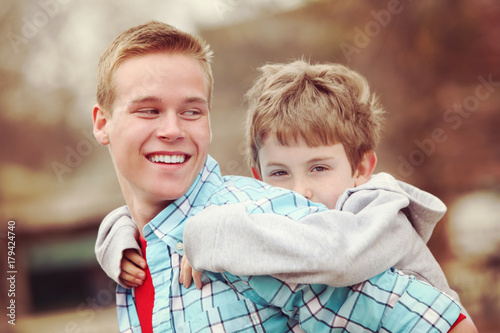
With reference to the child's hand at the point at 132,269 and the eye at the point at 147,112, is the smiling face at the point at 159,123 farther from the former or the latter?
the child's hand at the point at 132,269

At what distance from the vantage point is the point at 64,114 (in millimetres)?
4348

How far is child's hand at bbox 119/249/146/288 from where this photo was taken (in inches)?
51.8

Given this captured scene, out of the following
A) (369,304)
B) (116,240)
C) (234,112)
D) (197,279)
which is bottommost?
(369,304)

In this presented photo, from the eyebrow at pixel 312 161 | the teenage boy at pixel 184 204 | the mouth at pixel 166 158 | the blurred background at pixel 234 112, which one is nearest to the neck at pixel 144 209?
the teenage boy at pixel 184 204

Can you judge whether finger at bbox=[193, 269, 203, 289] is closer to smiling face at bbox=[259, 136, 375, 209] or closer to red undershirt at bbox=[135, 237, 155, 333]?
red undershirt at bbox=[135, 237, 155, 333]

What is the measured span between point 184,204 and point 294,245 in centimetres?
40

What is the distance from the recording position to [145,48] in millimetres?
1251

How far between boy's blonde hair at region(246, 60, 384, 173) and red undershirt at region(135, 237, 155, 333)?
508 millimetres

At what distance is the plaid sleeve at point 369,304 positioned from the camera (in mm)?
990

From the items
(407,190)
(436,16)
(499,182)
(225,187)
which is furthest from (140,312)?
(436,16)

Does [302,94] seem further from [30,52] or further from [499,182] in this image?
[30,52]

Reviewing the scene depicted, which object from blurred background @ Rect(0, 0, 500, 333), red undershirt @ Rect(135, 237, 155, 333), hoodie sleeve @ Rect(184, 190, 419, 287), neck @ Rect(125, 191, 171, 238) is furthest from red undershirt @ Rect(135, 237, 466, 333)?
blurred background @ Rect(0, 0, 500, 333)

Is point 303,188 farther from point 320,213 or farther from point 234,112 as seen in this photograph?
point 234,112

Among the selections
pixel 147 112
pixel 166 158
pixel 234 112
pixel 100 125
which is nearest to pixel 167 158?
pixel 166 158
